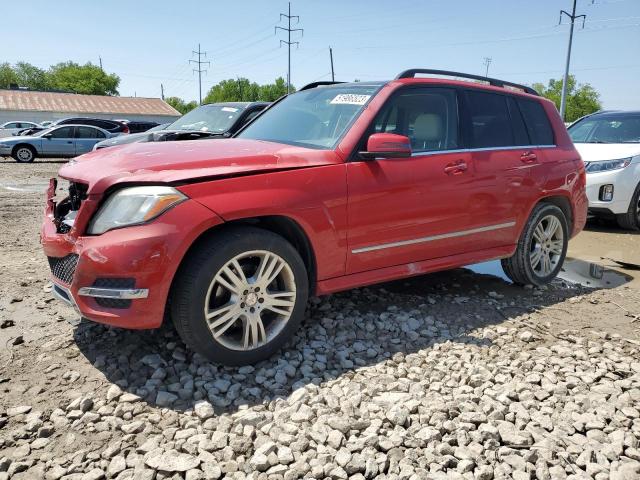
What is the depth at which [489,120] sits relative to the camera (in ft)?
14.8

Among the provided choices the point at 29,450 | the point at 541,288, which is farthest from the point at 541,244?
the point at 29,450

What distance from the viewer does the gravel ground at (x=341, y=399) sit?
2.39 metres

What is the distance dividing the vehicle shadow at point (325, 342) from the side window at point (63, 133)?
58.8ft

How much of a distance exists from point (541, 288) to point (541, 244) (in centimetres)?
41

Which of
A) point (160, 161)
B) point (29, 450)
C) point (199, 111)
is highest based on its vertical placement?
point (199, 111)

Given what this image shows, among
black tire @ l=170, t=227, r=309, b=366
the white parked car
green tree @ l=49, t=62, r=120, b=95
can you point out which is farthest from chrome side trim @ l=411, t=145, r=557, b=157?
green tree @ l=49, t=62, r=120, b=95

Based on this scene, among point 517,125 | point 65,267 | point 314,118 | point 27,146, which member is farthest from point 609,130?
point 27,146

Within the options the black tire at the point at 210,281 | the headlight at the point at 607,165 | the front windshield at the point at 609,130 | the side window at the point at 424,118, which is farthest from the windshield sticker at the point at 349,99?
the front windshield at the point at 609,130

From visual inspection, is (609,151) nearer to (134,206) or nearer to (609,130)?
(609,130)

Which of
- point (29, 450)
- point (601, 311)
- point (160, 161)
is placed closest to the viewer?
point (29, 450)

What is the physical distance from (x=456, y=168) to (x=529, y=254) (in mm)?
1347

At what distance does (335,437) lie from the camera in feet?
8.37

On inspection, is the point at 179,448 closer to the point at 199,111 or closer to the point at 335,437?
the point at 335,437

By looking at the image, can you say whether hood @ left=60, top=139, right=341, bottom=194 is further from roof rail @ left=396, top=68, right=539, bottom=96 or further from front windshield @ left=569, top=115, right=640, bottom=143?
front windshield @ left=569, top=115, right=640, bottom=143
